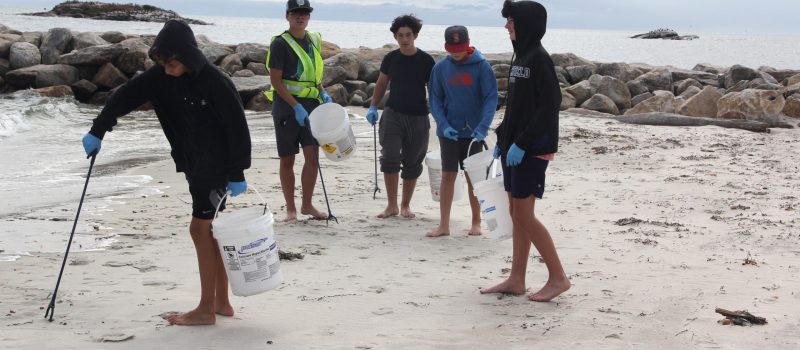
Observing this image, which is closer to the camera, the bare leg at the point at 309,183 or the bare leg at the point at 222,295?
the bare leg at the point at 222,295

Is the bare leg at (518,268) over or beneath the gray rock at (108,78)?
over

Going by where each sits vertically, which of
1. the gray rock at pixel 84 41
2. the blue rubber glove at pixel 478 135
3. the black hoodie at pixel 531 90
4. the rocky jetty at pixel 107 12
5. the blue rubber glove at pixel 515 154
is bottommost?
the rocky jetty at pixel 107 12

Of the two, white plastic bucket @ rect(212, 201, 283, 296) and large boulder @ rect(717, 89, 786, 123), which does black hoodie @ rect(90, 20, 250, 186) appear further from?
large boulder @ rect(717, 89, 786, 123)

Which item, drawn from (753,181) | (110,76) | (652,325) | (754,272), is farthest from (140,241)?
(110,76)

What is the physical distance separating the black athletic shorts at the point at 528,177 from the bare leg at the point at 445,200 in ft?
6.98

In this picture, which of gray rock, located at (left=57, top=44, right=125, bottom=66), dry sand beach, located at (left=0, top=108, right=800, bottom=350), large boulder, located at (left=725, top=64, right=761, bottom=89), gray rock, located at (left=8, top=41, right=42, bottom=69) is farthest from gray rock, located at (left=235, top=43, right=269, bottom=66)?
dry sand beach, located at (left=0, top=108, right=800, bottom=350)

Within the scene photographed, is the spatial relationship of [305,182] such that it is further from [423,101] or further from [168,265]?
[168,265]

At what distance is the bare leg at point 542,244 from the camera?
17.6 feet

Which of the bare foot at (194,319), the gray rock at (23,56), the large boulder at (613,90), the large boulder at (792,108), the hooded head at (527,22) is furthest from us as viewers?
the gray rock at (23,56)

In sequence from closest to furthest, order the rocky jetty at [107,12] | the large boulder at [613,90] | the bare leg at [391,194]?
the bare leg at [391,194]
the large boulder at [613,90]
the rocky jetty at [107,12]

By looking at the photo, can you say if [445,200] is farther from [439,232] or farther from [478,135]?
[478,135]

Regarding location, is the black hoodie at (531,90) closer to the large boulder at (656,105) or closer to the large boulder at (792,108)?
the large boulder at (792,108)

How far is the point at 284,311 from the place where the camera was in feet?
17.2

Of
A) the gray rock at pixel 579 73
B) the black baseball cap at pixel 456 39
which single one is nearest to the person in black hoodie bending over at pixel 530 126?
the black baseball cap at pixel 456 39
